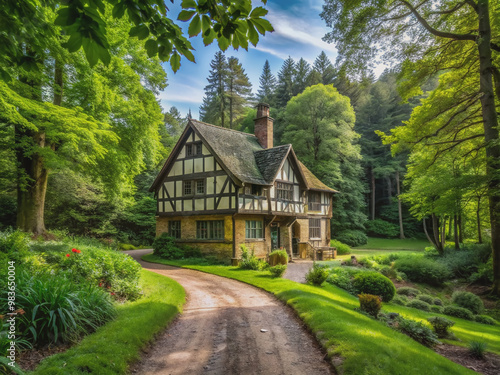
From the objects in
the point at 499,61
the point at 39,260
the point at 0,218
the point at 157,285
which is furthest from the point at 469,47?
the point at 0,218

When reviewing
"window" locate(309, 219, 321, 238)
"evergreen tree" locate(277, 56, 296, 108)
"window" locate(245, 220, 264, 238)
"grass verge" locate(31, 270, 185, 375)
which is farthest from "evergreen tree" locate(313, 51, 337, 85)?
"grass verge" locate(31, 270, 185, 375)

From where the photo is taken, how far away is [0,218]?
2405 centimetres

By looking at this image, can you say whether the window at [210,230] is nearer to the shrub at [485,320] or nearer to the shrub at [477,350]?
the shrub at [485,320]

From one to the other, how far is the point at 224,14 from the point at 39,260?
8.63m

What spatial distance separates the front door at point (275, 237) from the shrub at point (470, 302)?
1255 cm

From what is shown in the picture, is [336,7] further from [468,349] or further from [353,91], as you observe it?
[353,91]

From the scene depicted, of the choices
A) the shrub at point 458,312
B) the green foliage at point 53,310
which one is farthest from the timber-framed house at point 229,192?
the green foliage at point 53,310

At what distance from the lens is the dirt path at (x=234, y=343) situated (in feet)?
17.4

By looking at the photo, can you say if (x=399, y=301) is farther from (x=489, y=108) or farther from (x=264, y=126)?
(x=264, y=126)


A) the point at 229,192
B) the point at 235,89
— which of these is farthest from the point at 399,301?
the point at 235,89

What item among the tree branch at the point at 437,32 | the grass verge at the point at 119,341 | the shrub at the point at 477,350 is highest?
the tree branch at the point at 437,32

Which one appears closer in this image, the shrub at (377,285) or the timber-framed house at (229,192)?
the shrub at (377,285)

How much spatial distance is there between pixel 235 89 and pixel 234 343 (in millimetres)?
41512

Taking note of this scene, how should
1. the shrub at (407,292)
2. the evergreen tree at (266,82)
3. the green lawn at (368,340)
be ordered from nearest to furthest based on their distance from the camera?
the green lawn at (368,340)
the shrub at (407,292)
the evergreen tree at (266,82)
